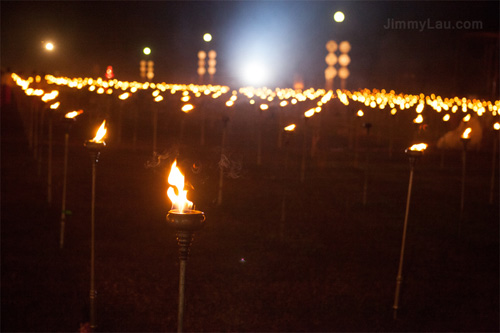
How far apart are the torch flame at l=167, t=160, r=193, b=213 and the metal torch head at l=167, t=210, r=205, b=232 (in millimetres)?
64

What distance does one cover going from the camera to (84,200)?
1372 cm

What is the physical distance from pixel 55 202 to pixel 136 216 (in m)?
1.91

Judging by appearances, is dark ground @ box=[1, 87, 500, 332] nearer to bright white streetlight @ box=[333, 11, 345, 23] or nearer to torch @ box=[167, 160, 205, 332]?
torch @ box=[167, 160, 205, 332]

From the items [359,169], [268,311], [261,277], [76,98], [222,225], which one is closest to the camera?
[268,311]

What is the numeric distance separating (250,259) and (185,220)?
6.27 meters

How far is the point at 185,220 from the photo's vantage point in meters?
3.74

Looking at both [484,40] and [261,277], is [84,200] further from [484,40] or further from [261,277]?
[484,40]

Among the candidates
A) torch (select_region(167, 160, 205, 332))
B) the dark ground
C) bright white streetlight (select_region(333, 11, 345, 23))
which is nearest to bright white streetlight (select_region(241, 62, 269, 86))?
bright white streetlight (select_region(333, 11, 345, 23))

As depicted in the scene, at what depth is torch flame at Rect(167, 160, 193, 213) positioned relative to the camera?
12.4ft

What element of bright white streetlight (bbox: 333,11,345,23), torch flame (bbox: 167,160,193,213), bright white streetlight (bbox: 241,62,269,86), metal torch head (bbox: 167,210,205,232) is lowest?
metal torch head (bbox: 167,210,205,232)

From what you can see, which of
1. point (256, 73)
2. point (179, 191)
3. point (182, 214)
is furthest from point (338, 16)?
point (256, 73)

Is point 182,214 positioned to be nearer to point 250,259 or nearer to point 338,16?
point 250,259

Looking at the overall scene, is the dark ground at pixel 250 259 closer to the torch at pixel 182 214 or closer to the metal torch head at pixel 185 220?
the torch at pixel 182 214

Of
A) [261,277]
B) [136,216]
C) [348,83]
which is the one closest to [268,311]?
[261,277]
